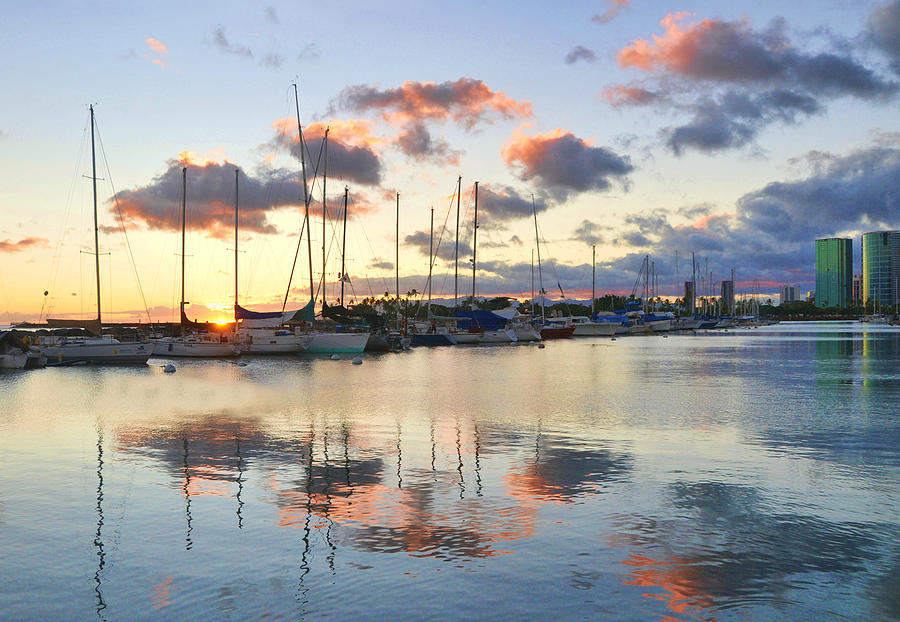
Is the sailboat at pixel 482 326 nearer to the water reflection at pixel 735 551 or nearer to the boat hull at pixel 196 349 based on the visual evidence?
the boat hull at pixel 196 349

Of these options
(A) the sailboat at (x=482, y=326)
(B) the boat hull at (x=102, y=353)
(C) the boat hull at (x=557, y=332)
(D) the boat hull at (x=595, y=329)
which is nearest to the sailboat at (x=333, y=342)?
(B) the boat hull at (x=102, y=353)

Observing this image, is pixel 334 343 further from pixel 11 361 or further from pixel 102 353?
pixel 11 361

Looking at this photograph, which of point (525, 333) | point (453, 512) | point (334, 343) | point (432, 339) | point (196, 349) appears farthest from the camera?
point (525, 333)

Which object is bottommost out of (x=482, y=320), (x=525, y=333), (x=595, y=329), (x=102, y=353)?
(x=102, y=353)

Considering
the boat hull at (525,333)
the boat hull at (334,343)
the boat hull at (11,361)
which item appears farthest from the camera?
the boat hull at (525,333)

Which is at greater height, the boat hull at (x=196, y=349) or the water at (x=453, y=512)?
the boat hull at (x=196, y=349)

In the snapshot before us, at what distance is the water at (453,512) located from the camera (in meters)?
10.1

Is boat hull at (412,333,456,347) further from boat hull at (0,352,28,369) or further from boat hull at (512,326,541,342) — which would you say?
boat hull at (0,352,28,369)

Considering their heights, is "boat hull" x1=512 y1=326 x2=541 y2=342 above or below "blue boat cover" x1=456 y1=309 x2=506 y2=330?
below

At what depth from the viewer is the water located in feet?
33.1

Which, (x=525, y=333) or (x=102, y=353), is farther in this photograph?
(x=525, y=333)

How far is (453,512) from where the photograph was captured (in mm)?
14422

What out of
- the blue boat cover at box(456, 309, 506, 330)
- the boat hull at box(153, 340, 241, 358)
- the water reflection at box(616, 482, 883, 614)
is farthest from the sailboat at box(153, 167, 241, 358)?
the water reflection at box(616, 482, 883, 614)

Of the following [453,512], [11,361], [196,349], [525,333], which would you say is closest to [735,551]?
[453,512]
